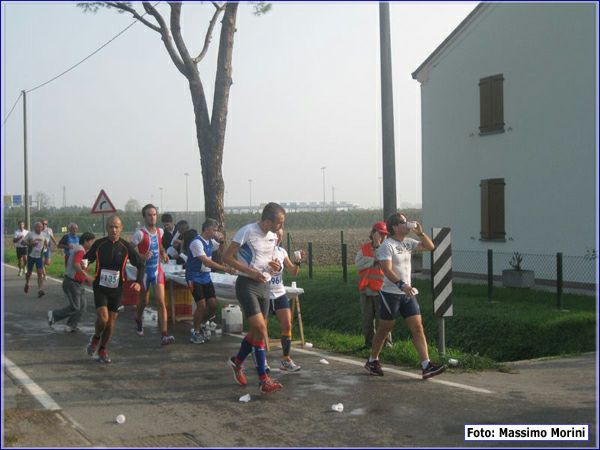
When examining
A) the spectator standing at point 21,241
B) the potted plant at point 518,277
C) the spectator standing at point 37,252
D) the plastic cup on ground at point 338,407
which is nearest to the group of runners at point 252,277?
the plastic cup on ground at point 338,407

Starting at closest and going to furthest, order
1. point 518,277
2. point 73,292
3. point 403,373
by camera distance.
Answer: point 403,373 → point 73,292 → point 518,277

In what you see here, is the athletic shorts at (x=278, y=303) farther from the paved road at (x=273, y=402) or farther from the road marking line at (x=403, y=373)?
the road marking line at (x=403, y=373)

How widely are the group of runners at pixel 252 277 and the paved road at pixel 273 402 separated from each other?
1.23 feet

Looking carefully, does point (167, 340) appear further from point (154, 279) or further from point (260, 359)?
point (260, 359)

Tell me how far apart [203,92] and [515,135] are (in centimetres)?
834

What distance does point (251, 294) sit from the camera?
8680 millimetres

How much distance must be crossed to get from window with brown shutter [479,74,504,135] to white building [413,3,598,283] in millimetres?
28

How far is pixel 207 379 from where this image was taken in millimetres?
9266

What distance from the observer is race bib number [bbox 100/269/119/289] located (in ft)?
33.6

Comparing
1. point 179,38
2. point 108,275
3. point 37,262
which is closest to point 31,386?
point 108,275

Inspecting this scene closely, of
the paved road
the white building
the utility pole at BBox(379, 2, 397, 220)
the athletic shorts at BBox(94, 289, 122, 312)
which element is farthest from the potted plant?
the athletic shorts at BBox(94, 289, 122, 312)

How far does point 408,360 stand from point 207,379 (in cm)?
265

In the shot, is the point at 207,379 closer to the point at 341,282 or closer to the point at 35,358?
the point at 35,358

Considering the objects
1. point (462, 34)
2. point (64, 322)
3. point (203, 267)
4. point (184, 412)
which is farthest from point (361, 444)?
point (462, 34)
